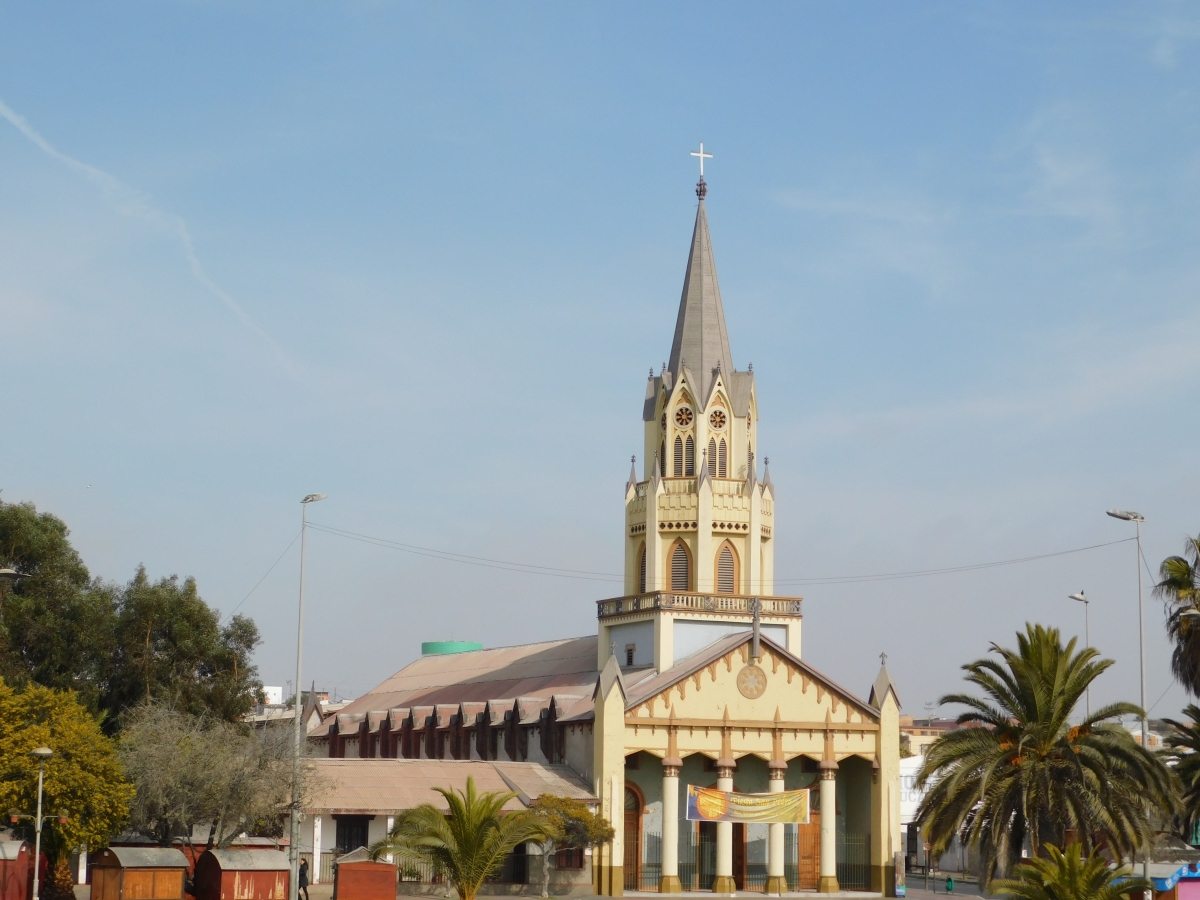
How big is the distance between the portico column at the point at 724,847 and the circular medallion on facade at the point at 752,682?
277 cm

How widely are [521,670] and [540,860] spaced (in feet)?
72.9

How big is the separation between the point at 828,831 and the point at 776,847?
2267mm

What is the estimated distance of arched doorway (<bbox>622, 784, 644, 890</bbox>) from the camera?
6469 cm

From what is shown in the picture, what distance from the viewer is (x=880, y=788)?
2643 inches

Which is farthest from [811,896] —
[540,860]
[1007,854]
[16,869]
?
[16,869]

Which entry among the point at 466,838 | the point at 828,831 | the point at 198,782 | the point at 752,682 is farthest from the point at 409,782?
the point at 466,838

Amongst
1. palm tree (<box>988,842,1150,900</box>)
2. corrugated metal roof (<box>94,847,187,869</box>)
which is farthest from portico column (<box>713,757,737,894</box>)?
palm tree (<box>988,842,1150,900</box>)

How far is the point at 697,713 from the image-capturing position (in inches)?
2569

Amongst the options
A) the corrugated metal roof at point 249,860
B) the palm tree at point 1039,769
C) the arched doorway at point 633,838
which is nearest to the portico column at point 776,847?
the arched doorway at point 633,838

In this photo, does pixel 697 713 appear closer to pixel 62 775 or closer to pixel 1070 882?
pixel 62 775

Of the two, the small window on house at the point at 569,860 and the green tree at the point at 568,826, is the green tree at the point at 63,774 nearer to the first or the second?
the green tree at the point at 568,826

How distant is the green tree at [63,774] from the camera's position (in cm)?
4809

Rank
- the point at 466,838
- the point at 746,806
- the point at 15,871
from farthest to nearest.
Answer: the point at 746,806
the point at 15,871
the point at 466,838

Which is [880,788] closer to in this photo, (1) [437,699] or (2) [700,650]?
(2) [700,650]
